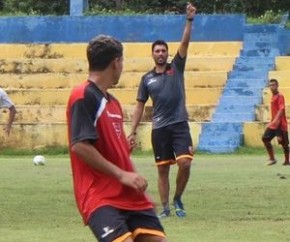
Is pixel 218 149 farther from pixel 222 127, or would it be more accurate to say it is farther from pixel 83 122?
pixel 83 122

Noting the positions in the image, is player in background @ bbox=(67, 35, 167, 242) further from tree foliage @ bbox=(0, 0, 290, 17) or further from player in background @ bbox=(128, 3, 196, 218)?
tree foliage @ bbox=(0, 0, 290, 17)

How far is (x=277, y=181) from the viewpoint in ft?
55.9

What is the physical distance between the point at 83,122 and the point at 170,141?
617 centimetres

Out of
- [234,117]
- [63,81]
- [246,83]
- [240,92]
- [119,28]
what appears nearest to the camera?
[234,117]

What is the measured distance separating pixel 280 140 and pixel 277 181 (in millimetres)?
6239

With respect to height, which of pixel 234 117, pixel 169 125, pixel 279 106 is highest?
pixel 169 125

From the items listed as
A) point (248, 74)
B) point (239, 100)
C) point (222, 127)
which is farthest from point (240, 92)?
point (222, 127)

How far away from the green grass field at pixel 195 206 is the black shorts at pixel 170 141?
76 cm

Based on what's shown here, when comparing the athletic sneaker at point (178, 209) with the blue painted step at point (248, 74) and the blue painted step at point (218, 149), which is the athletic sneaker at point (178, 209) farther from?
the blue painted step at point (248, 74)

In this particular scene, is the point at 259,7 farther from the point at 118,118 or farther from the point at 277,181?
the point at 118,118

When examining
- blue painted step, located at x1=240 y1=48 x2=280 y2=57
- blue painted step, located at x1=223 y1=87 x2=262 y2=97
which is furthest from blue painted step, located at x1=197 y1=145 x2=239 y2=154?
blue painted step, located at x1=240 y1=48 x2=280 y2=57

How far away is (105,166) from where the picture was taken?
6.31m

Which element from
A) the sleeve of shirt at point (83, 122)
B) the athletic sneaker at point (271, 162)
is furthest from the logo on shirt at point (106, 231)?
the athletic sneaker at point (271, 162)

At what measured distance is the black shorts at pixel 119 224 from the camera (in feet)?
21.0
